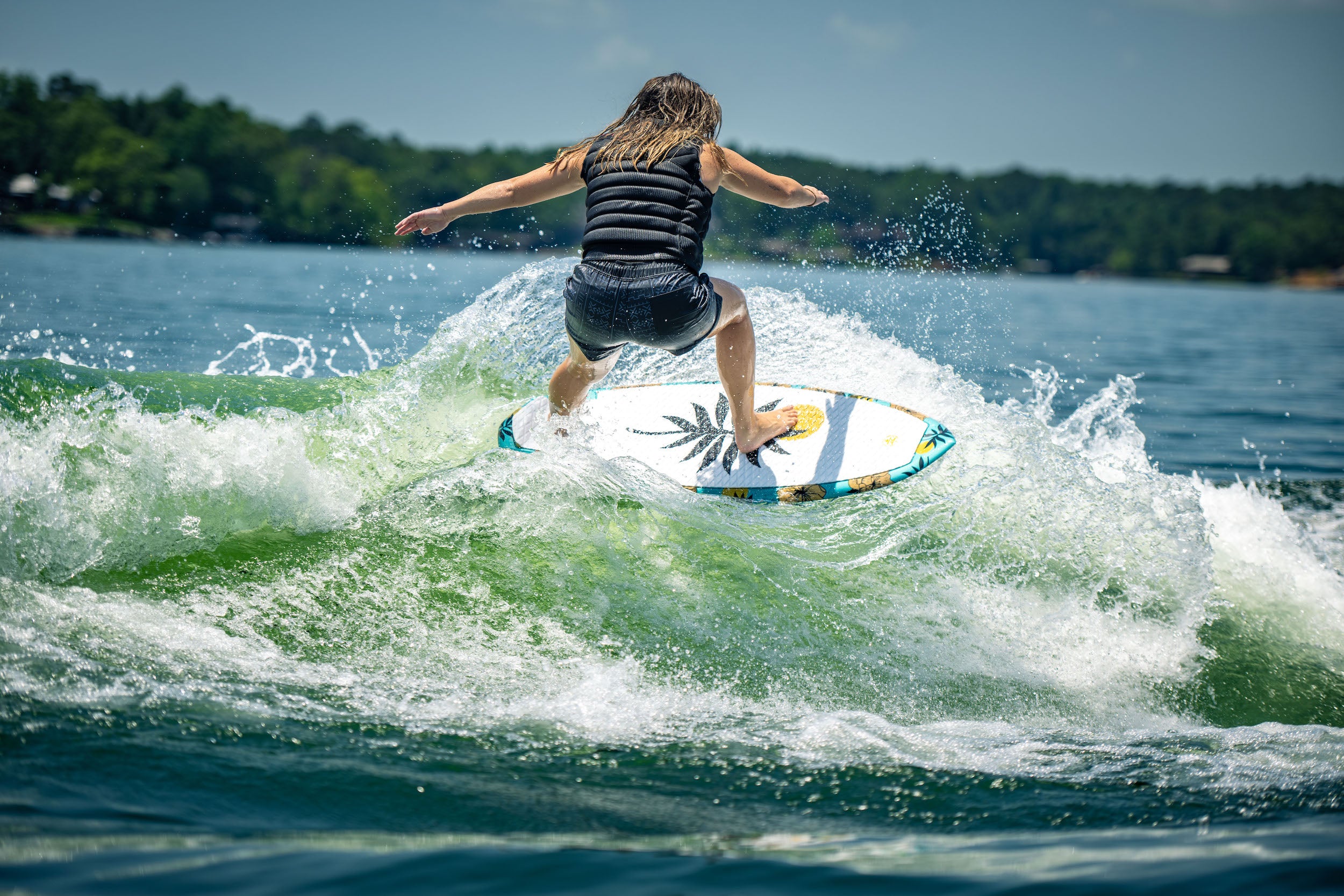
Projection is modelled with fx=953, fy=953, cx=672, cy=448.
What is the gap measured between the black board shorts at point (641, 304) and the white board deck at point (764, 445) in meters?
0.80

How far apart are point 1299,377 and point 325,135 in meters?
62.5

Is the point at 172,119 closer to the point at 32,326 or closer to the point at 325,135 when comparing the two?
the point at 325,135

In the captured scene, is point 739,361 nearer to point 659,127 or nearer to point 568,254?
point 659,127

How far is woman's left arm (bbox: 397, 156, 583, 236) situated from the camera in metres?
3.81

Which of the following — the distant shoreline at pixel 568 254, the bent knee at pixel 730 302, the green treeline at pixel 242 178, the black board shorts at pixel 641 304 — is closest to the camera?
the black board shorts at pixel 641 304

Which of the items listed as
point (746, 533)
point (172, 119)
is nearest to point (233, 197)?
point (172, 119)

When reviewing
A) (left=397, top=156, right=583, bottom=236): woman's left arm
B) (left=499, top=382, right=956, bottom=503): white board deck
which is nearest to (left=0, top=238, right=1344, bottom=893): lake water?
(left=499, top=382, right=956, bottom=503): white board deck

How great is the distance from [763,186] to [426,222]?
4.58 feet

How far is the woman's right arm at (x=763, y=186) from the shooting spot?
388 cm

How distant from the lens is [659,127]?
12.1ft

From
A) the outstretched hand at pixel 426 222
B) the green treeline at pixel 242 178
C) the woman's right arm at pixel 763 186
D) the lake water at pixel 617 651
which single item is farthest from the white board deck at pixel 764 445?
the green treeline at pixel 242 178

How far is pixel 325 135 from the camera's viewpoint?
209ft

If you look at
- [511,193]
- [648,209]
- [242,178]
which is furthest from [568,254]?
[242,178]

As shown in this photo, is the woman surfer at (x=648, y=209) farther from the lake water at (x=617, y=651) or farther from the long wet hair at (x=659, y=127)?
the lake water at (x=617, y=651)
